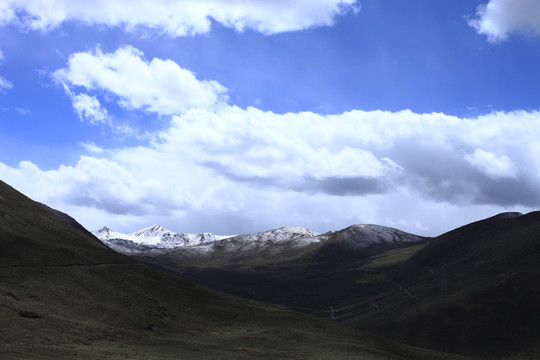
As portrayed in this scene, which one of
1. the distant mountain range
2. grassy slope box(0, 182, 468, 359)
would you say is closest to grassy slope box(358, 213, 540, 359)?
the distant mountain range

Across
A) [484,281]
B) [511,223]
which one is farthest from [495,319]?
[511,223]

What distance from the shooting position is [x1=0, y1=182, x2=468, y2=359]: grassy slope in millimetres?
52375

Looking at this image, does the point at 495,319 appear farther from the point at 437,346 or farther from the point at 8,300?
the point at 8,300

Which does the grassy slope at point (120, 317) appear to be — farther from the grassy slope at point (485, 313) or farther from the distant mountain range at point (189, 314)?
the grassy slope at point (485, 313)

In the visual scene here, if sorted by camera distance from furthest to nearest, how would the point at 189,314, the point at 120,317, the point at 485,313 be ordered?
the point at 485,313 < the point at 189,314 < the point at 120,317

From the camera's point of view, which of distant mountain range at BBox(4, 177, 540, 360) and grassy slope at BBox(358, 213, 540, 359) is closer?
distant mountain range at BBox(4, 177, 540, 360)

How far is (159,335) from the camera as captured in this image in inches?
2660

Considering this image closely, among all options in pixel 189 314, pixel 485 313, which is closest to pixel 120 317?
pixel 189 314

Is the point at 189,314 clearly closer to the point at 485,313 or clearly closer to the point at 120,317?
the point at 120,317

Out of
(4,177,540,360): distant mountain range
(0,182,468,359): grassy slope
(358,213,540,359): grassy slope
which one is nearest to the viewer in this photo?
(0,182,468,359): grassy slope

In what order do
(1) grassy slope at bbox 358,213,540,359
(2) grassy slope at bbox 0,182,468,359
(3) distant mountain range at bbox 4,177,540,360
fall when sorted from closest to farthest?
(2) grassy slope at bbox 0,182,468,359 → (3) distant mountain range at bbox 4,177,540,360 → (1) grassy slope at bbox 358,213,540,359

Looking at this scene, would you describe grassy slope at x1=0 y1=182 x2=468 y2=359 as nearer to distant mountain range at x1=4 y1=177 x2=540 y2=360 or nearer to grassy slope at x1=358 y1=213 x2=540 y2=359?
distant mountain range at x1=4 y1=177 x2=540 y2=360

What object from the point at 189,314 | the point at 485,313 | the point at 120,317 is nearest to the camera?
the point at 120,317

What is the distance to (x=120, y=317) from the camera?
229 ft
